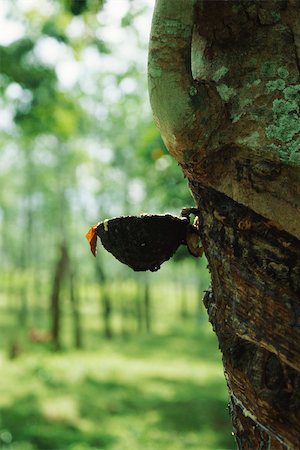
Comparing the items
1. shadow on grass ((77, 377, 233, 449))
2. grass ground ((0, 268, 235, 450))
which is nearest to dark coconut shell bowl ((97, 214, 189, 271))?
grass ground ((0, 268, 235, 450))

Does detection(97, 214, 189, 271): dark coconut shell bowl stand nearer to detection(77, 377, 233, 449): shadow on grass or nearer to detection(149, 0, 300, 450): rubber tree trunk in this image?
detection(149, 0, 300, 450): rubber tree trunk

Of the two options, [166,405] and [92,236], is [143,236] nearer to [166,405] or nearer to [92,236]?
[92,236]

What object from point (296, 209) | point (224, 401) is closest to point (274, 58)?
point (296, 209)

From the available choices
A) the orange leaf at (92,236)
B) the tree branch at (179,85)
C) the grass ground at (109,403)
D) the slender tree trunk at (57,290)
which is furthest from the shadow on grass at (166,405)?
the tree branch at (179,85)

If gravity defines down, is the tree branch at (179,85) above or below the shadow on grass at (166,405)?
above

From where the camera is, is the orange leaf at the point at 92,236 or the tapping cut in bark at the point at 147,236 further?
the orange leaf at the point at 92,236

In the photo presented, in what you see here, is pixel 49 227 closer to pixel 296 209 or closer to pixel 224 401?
pixel 224 401

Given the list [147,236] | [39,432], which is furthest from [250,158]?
[39,432]

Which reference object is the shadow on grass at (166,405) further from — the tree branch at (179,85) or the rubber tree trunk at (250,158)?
the tree branch at (179,85)
